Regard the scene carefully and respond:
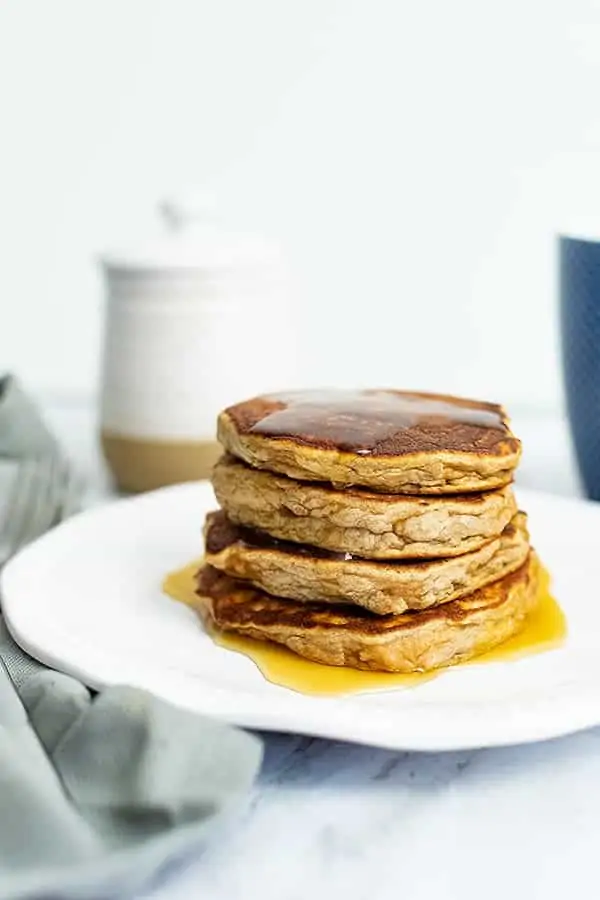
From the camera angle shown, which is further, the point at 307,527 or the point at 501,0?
the point at 501,0

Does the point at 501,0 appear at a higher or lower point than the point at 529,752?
higher

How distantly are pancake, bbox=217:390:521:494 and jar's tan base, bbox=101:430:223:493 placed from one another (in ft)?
2.18

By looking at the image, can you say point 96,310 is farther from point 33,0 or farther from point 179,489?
point 179,489

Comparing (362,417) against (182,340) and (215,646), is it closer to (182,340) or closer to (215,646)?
(215,646)

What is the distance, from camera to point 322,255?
3578mm

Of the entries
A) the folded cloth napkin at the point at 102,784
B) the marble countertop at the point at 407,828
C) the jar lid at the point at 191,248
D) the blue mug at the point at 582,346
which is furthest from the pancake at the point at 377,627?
the jar lid at the point at 191,248

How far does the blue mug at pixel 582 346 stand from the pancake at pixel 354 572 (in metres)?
0.65

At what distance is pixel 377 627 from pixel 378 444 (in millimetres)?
208

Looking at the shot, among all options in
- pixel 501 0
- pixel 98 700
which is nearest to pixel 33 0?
pixel 501 0

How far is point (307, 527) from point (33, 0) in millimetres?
2406

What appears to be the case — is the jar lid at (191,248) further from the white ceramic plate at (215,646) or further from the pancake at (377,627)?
the pancake at (377,627)

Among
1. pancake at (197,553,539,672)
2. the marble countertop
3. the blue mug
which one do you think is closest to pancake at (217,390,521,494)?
pancake at (197,553,539,672)

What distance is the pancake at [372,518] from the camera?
150 centimetres

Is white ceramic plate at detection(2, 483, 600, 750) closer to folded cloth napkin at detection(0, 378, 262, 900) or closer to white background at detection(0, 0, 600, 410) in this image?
folded cloth napkin at detection(0, 378, 262, 900)
